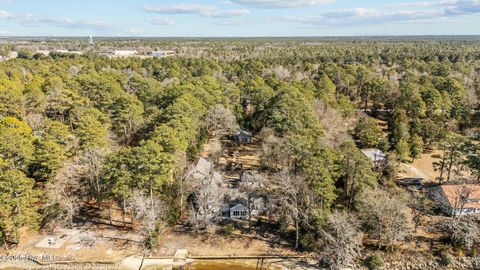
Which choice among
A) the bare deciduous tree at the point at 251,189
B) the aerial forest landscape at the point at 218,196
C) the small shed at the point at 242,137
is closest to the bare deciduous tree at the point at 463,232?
the aerial forest landscape at the point at 218,196

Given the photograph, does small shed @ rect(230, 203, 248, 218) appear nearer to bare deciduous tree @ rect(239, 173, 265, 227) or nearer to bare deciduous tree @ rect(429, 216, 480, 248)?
bare deciduous tree @ rect(239, 173, 265, 227)

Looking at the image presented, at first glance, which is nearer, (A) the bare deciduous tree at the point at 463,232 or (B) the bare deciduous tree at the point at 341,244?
(B) the bare deciduous tree at the point at 341,244

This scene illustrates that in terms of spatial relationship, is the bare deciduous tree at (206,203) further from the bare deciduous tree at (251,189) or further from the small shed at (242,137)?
the small shed at (242,137)

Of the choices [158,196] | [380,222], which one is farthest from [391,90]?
[158,196]

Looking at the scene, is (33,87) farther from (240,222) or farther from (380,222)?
(380,222)

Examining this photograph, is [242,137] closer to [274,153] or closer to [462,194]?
[274,153]

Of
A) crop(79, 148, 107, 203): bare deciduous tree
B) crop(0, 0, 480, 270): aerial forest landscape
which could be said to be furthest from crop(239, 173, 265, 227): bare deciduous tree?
crop(79, 148, 107, 203): bare deciduous tree

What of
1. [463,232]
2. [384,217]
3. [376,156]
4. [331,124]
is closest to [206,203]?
[384,217]
